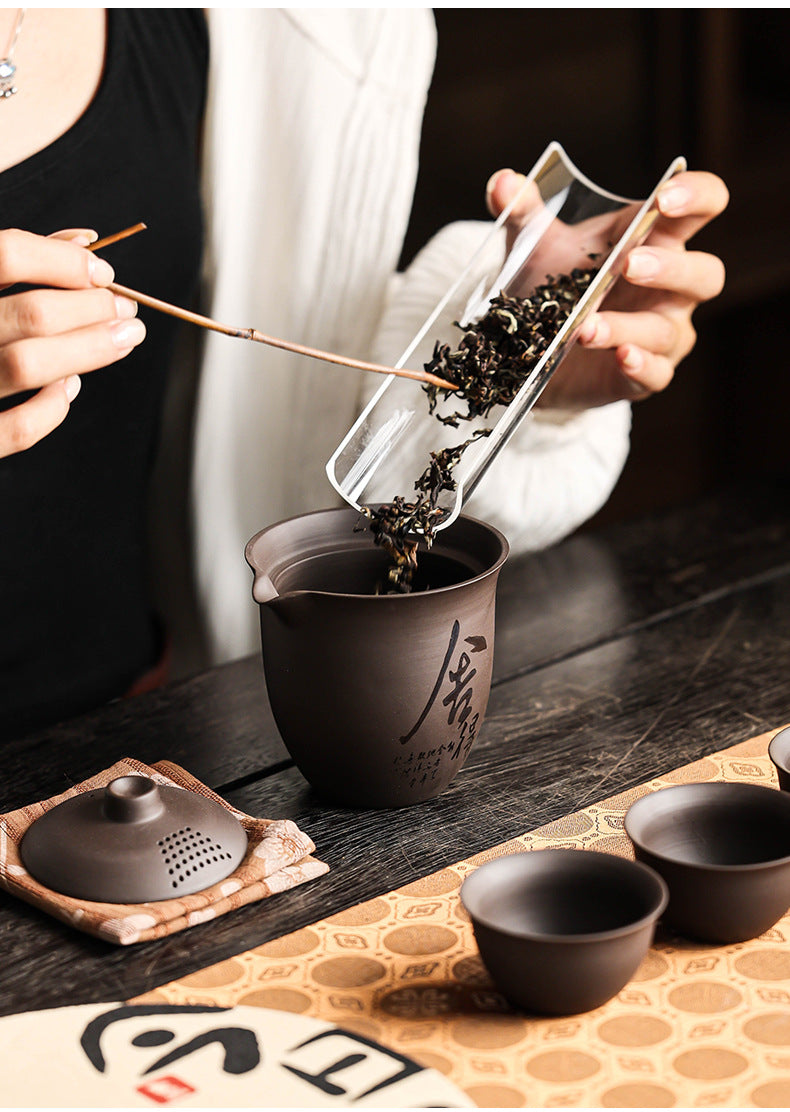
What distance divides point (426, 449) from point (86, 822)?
1.25ft

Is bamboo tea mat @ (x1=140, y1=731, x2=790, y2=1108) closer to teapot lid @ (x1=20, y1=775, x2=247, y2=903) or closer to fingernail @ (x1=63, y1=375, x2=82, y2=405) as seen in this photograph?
teapot lid @ (x1=20, y1=775, x2=247, y2=903)

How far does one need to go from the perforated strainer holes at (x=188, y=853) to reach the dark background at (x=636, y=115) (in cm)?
212

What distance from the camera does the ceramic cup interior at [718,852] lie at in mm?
687

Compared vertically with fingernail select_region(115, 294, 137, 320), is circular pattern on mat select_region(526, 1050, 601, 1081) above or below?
below

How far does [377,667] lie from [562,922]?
0.21 metres

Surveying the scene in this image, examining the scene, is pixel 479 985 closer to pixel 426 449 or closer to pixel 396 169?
pixel 426 449

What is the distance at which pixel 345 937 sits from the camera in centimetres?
75

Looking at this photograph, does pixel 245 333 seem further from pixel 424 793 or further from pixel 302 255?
pixel 302 255

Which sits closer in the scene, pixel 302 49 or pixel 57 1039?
pixel 57 1039

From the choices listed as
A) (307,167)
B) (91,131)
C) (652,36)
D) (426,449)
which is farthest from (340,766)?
(652,36)

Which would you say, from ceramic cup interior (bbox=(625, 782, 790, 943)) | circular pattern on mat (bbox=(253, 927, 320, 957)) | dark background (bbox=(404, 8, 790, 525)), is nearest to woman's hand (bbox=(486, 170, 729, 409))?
ceramic cup interior (bbox=(625, 782, 790, 943))

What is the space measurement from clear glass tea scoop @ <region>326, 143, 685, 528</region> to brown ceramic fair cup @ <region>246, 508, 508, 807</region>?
0.19 feet

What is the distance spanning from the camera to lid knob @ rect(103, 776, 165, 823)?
30.3 inches

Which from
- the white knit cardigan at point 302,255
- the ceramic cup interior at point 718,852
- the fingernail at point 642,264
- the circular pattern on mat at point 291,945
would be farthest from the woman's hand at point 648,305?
the circular pattern on mat at point 291,945
